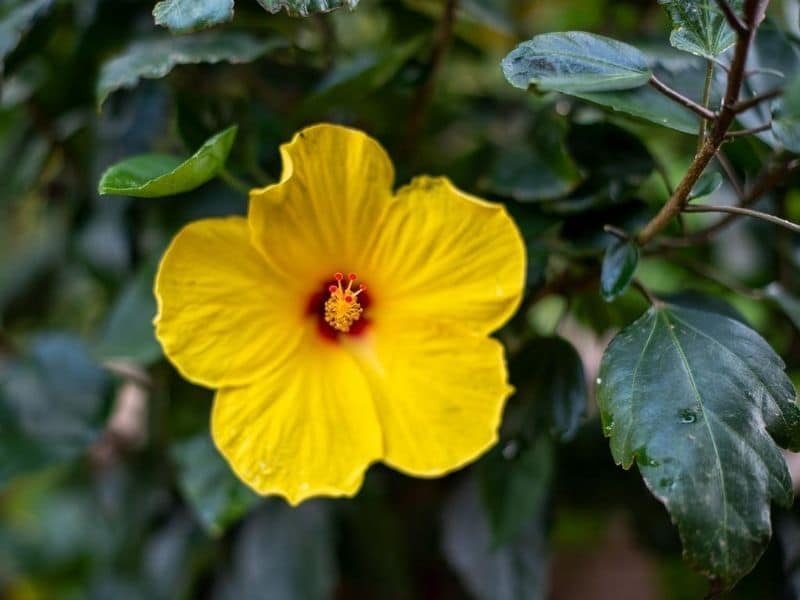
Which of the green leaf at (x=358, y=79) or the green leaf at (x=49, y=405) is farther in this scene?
the green leaf at (x=49, y=405)

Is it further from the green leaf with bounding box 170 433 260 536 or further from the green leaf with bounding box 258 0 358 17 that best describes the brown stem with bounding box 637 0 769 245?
the green leaf with bounding box 170 433 260 536

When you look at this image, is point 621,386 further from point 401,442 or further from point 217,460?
point 217,460

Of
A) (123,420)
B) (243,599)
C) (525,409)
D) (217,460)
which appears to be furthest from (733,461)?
(123,420)

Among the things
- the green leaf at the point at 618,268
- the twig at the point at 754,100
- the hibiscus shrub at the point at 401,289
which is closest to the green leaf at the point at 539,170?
the hibiscus shrub at the point at 401,289

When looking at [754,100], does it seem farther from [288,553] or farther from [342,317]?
[288,553]

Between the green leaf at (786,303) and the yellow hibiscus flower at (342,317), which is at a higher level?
the yellow hibiscus flower at (342,317)

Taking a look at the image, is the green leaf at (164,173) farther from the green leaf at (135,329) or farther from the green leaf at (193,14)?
the green leaf at (135,329)

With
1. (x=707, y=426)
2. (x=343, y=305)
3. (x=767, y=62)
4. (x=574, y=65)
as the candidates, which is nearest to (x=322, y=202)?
(x=343, y=305)
